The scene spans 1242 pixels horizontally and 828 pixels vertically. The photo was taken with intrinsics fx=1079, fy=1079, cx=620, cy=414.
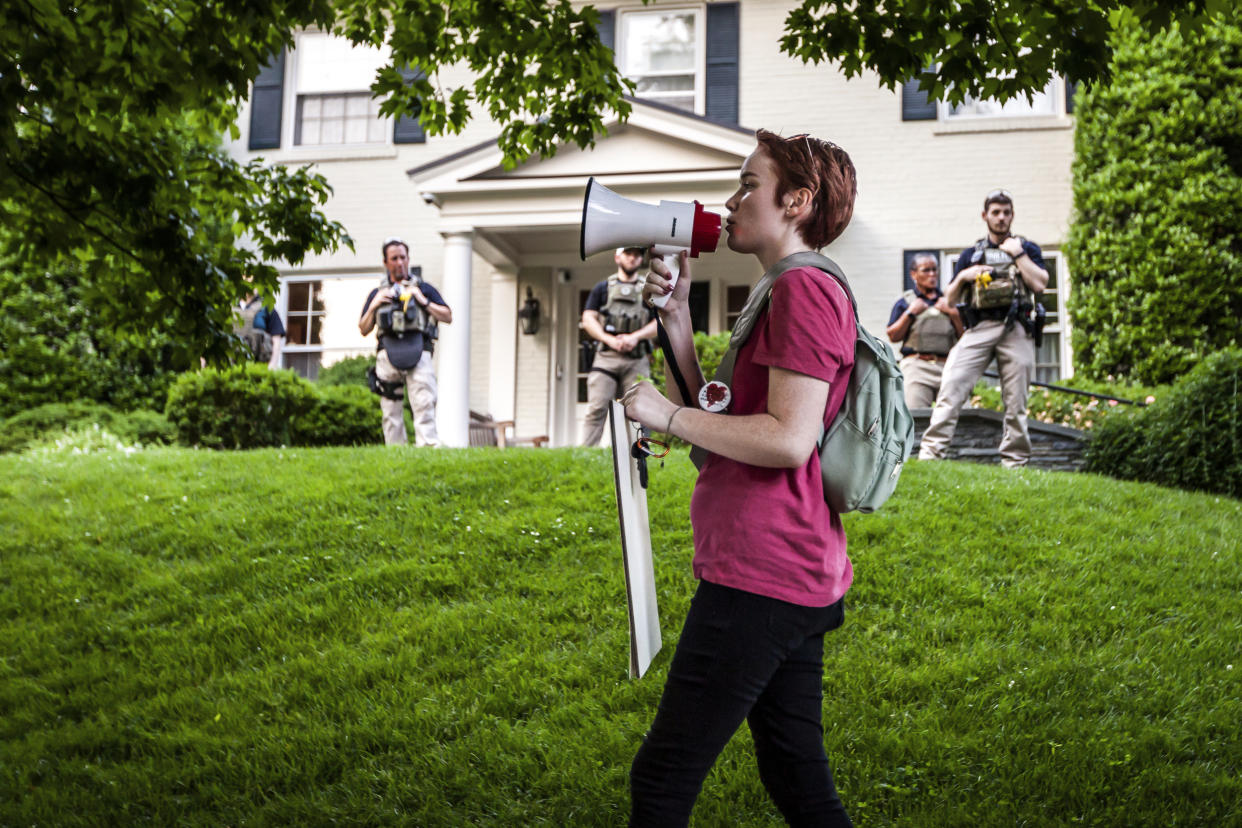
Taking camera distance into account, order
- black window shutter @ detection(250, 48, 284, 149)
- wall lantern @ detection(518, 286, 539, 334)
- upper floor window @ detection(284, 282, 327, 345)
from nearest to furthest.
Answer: wall lantern @ detection(518, 286, 539, 334) → upper floor window @ detection(284, 282, 327, 345) → black window shutter @ detection(250, 48, 284, 149)

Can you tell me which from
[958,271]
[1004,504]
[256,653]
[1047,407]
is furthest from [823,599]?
[1047,407]

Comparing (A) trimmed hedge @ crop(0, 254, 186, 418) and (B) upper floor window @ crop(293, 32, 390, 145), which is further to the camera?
(B) upper floor window @ crop(293, 32, 390, 145)

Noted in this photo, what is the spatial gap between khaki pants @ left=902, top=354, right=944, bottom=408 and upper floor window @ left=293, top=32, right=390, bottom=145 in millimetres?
9152

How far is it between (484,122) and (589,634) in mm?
11774

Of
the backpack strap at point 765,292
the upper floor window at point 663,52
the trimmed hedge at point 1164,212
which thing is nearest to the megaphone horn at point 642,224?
the backpack strap at point 765,292

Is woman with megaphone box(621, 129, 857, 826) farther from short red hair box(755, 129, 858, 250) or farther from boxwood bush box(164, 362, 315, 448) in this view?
boxwood bush box(164, 362, 315, 448)

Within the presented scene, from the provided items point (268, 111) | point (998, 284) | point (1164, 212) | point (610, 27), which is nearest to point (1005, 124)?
point (1164, 212)

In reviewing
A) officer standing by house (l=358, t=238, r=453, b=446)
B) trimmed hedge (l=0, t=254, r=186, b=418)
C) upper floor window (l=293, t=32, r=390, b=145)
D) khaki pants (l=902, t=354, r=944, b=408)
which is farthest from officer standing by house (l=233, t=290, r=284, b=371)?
khaki pants (l=902, t=354, r=944, b=408)

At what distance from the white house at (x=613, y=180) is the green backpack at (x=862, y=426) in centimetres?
1097

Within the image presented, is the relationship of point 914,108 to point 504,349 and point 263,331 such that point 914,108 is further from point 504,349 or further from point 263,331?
point 263,331

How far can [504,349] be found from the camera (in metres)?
15.3

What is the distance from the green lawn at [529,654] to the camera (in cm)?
394

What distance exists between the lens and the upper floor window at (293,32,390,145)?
Answer: 15883mm

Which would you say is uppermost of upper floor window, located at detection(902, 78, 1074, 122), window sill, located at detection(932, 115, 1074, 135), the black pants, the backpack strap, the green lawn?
upper floor window, located at detection(902, 78, 1074, 122)
